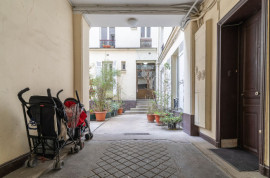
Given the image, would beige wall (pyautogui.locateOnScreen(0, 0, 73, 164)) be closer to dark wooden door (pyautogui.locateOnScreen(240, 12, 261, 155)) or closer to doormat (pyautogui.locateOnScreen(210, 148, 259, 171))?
doormat (pyautogui.locateOnScreen(210, 148, 259, 171))

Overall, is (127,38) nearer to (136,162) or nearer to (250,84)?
(250,84)

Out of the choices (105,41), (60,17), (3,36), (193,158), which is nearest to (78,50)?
(60,17)

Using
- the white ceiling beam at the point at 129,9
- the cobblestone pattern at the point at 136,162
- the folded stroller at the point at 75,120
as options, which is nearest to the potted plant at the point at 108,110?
the folded stroller at the point at 75,120

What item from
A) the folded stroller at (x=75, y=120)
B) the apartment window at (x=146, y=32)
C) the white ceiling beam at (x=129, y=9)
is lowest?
the folded stroller at (x=75, y=120)

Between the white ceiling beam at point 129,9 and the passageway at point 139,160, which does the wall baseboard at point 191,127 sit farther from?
the white ceiling beam at point 129,9

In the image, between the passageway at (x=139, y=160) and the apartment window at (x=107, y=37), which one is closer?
the passageway at (x=139, y=160)

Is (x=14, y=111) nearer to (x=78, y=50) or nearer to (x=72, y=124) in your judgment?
(x=72, y=124)

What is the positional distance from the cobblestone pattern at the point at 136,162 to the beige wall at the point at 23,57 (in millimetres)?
1147

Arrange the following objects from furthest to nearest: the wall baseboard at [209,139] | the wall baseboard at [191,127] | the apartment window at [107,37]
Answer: the apartment window at [107,37]
the wall baseboard at [191,127]
the wall baseboard at [209,139]

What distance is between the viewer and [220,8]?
266 cm

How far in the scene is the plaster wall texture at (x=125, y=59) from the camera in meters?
9.07

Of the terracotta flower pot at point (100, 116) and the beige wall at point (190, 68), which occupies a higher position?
the beige wall at point (190, 68)

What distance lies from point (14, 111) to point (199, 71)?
130 inches

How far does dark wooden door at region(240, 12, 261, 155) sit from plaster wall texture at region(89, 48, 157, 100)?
677 cm
